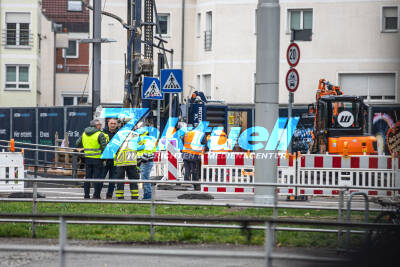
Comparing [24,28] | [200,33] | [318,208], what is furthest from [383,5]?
[318,208]

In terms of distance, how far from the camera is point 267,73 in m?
15.3

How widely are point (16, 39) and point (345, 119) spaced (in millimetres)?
35152

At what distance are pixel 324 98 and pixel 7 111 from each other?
22.7 metres

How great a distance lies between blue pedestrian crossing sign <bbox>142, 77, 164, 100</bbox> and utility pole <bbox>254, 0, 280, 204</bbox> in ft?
24.8

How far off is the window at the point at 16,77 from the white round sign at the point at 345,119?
34.9 metres

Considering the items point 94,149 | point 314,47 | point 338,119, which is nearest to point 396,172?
point 94,149

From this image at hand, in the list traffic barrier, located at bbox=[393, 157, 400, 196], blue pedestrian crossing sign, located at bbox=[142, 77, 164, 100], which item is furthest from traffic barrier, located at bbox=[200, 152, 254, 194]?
traffic barrier, located at bbox=[393, 157, 400, 196]

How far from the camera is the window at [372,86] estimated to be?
1727 inches

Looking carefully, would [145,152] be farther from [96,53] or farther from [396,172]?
[96,53]

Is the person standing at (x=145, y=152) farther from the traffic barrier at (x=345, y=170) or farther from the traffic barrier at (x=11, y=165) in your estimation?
the traffic barrier at (x=11, y=165)

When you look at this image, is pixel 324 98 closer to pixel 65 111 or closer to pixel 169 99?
pixel 169 99

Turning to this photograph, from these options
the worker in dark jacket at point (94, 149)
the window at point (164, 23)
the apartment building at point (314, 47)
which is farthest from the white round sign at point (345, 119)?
the window at point (164, 23)

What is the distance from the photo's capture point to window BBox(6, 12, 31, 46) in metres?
57.8

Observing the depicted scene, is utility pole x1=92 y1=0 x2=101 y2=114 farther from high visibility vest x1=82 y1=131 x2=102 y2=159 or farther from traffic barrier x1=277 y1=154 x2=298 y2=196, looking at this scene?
traffic barrier x1=277 y1=154 x2=298 y2=196
